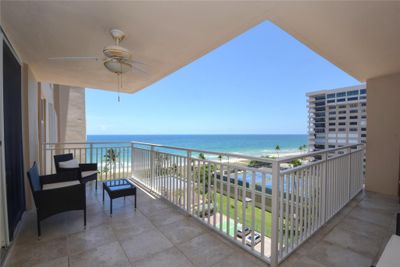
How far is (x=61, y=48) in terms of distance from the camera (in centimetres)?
251

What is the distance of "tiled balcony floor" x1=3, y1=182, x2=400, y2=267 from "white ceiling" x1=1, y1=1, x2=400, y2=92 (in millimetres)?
2375

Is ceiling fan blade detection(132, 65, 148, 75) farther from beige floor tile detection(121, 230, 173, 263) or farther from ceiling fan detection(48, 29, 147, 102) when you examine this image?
beige floor tile detection(121, 230, 173, 263)

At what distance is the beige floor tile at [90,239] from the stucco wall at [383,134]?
4.93m

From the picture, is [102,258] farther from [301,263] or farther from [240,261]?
[301,263]

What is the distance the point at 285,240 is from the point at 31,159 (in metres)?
3.95

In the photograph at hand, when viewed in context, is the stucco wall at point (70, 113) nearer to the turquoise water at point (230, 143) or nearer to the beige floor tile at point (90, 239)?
the beige floor tile at point (90, 239)

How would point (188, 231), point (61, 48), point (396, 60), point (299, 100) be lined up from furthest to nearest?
1. point (299, 100)
2. point (396, 60)
3. point (61, 48)
4. point (188, 231)

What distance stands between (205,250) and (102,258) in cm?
104

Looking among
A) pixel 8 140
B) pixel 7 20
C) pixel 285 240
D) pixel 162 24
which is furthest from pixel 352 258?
pixel 7 20

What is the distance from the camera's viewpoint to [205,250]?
77.1 inches

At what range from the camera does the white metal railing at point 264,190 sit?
178 centimetres

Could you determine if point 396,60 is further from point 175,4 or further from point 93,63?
point 93,63

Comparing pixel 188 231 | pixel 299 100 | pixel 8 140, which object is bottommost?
pixel 188 231

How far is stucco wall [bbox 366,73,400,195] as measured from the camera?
140 inches
